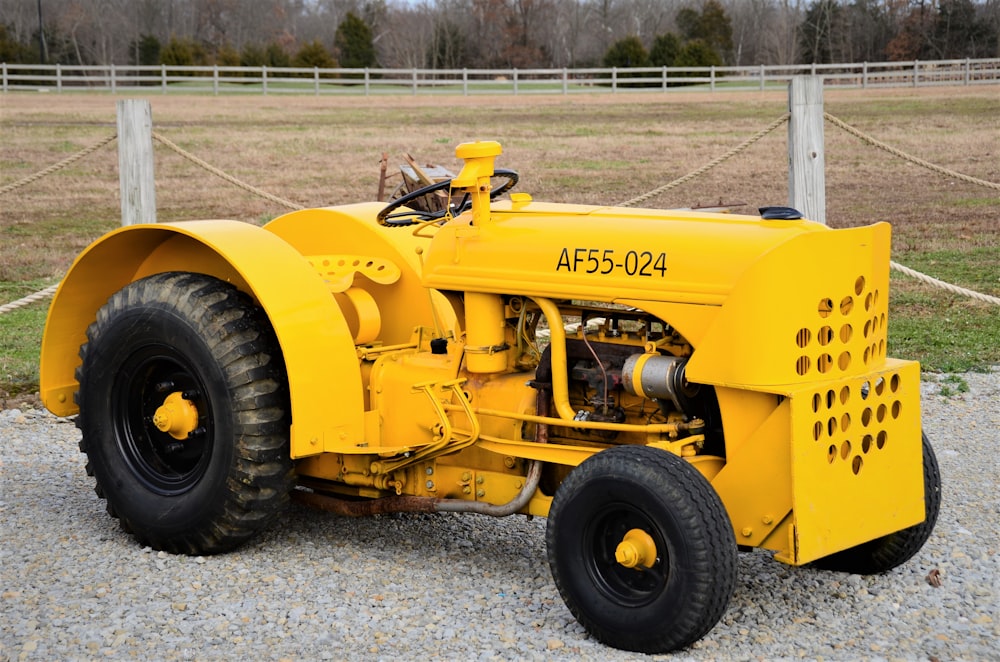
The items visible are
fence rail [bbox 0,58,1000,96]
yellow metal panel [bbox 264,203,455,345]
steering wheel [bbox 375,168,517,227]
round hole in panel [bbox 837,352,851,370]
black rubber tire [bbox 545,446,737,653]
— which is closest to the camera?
black rubber tire [bbox 545,446,737,653]

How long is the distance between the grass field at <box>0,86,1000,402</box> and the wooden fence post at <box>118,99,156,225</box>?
119 cm

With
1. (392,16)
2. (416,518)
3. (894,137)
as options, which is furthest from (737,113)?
(392,16)

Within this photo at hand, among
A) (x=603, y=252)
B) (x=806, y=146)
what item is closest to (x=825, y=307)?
(x=603, y=252)

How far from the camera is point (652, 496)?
3658 millimetres

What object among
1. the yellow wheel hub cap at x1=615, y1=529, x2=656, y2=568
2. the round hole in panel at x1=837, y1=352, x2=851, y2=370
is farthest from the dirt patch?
the round hole in panel at x1=837, y1=352, x2=851, y2=370

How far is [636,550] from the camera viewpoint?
12.2 ft

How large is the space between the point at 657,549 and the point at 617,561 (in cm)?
14

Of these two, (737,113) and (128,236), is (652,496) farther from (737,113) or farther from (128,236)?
(737,113)

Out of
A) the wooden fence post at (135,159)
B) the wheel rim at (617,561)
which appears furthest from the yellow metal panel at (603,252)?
the wooden fence post at (135,159)

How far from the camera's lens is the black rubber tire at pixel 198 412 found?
175 inches

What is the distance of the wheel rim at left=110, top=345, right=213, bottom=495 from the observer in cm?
464

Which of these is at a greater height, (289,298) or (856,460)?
(289,298)

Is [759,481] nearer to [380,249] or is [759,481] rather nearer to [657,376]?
[657,376]

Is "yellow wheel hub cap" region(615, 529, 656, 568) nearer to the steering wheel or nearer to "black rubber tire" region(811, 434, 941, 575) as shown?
"black rubber tire" region(811, 434, 941, 575)
